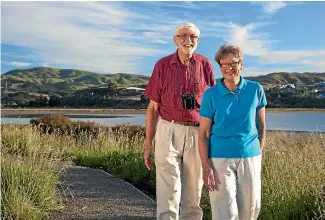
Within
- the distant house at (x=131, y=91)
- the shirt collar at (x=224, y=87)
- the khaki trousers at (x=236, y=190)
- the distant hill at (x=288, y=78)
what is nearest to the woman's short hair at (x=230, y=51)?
the shirt collar at (x=224, y=87)

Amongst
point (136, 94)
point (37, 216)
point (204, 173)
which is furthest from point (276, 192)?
point (136, 94)

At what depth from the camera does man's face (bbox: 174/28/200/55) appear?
189 inches

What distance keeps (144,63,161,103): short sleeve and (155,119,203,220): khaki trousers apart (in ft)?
0.79

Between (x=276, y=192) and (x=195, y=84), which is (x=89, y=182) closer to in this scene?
(x=276, y=192)

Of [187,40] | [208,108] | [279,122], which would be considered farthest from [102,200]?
[279,122]

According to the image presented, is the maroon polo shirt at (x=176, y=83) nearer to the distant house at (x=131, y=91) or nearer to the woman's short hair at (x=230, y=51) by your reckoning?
the woman's short hair at (x=230, y=51)

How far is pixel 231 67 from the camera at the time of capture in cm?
423

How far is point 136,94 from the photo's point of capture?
9531 cm

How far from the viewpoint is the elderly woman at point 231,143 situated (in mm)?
4188

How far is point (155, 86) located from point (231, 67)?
999mm

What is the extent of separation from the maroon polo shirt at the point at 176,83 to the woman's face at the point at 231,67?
0.64 m

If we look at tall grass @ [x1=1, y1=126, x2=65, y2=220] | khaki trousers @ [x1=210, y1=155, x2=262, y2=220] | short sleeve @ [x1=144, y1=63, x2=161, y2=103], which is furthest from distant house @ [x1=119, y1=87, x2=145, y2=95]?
khaki trousers @ [x1=210, y1=155, x2=262, y2=220]

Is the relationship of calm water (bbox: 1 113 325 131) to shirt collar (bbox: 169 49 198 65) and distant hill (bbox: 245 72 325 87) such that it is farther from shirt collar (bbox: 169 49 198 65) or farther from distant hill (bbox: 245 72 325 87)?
distant hill (bbox: 245 72 325 87)

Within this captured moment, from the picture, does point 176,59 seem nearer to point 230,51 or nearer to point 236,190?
point 230,51
